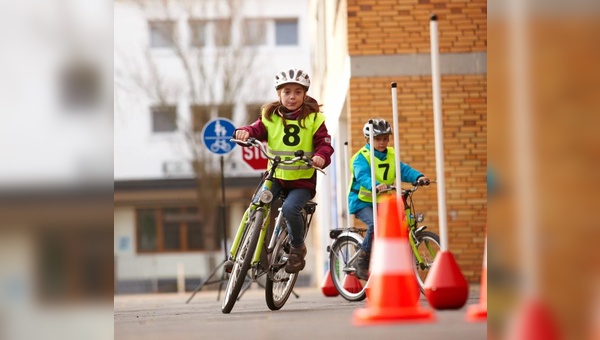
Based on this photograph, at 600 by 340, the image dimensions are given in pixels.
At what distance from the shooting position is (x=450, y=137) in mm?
13680

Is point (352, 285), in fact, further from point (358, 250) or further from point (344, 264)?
point (358, 250)

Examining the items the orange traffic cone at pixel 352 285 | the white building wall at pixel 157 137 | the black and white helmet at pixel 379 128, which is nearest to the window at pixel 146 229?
the white building wall at pixel 157 137

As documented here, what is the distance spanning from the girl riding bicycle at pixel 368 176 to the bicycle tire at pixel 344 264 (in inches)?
8.5

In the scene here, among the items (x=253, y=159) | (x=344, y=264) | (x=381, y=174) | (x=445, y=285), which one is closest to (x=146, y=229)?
(x=253, y=159)

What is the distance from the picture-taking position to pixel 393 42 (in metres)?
13.6

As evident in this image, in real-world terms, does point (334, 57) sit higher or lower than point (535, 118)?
higher

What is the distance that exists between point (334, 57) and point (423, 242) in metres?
9.98

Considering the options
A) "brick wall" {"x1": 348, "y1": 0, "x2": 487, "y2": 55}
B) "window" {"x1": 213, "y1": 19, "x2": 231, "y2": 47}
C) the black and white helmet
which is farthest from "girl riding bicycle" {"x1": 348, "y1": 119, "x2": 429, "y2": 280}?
"window" {"x1": 213, "y1": 19, "x2": 231, "y2": 47}

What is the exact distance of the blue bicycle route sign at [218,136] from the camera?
1590 centimetres

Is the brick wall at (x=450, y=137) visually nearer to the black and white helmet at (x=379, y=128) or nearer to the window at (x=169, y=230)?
the black and white helmet at (x=379, y=128)

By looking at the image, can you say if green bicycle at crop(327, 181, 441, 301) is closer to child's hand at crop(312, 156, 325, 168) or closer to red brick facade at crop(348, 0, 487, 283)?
child's hand at crop(312, 156, 325, 168)

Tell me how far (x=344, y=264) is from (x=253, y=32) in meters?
24.4

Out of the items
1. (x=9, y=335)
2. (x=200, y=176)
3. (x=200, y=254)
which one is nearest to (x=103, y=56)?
(x=9, y=335)

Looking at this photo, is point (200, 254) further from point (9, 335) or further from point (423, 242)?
point (9, 335)
